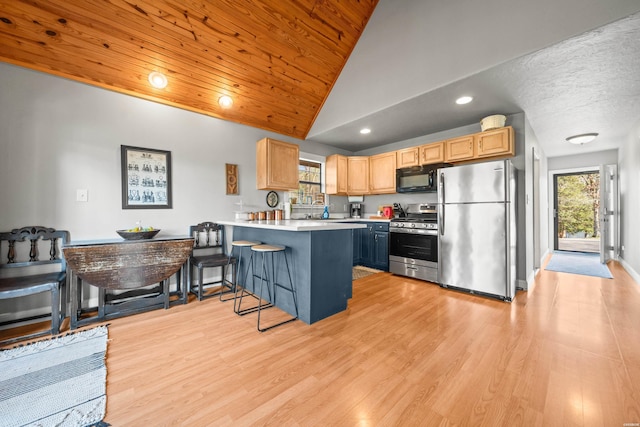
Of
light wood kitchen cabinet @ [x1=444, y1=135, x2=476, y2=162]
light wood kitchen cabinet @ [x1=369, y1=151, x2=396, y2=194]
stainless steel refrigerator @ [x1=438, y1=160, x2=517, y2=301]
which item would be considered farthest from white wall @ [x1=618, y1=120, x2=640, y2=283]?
light wood kitchen cabinet @ [x1=369, y1=151, x2=396, y2=194]

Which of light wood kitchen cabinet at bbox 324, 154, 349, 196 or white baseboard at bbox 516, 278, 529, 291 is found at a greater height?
light wood kitchen cabinet at bbox 324, 154, 349, 196

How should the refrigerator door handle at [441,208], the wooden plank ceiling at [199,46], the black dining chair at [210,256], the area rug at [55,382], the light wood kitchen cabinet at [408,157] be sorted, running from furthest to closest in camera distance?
the light wood kitchen cabinet at [408,157], the refrigerator door handle at [441,208], the black dining chair at [210,256], the wooden plank ceiling at [199,46], the area rug at [55,382]

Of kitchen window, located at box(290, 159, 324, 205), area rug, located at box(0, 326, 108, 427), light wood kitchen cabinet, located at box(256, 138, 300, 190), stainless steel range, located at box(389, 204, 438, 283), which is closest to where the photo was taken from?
area rug, located at box(0, 326, 108, 427)

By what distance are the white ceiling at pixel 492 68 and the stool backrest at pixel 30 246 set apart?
3.50m

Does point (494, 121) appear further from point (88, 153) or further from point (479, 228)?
point (88, 153)

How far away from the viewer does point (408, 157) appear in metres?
4.18

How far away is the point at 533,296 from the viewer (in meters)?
3.01

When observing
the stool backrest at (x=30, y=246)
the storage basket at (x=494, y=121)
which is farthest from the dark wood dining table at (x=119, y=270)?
the storage basket at (x=494, y=121)

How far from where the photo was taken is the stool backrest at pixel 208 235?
10.6 ft

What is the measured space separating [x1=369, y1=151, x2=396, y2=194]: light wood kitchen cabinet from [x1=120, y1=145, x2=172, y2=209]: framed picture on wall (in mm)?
3322

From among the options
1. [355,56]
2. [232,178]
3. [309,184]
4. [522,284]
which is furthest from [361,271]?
[355,56]

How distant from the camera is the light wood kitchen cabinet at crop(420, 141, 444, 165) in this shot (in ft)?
12.3

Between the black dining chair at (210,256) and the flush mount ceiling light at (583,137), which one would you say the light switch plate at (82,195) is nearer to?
the black dining chair at (210,256)

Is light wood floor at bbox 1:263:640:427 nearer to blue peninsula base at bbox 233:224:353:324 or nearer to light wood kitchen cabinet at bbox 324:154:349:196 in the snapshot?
blue peninsula base at bbox 233:224:353:324
